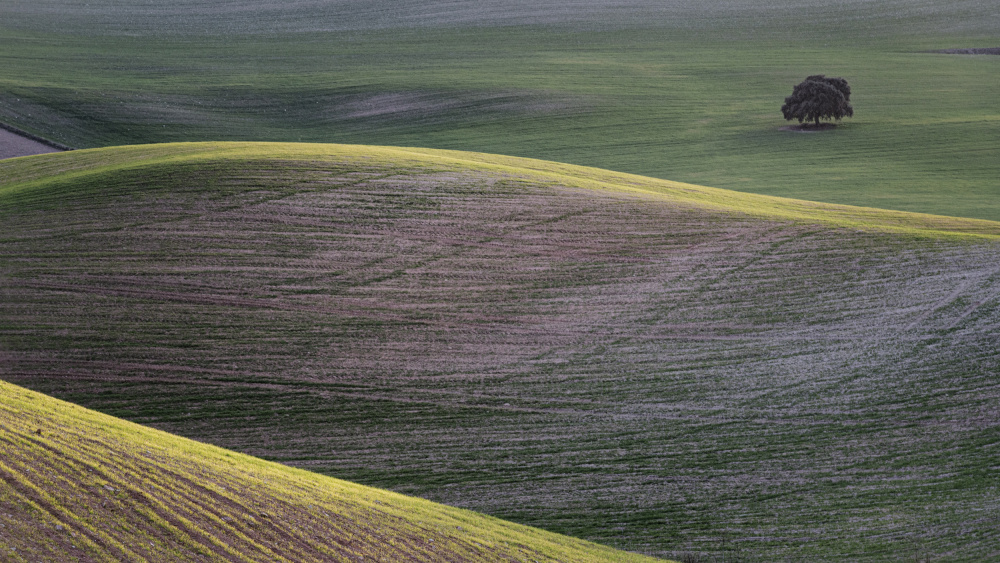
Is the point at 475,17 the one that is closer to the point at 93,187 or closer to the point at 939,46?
the point at 939,46

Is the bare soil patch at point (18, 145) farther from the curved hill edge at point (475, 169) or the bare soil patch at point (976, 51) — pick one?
the bare soil patch at point (976, 51)

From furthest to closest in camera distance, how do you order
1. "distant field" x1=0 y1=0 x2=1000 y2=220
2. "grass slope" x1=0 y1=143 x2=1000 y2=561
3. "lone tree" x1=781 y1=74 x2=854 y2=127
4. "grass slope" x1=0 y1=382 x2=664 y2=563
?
"lone tree" x1=781 y1=74 x2=854 y2=127, "distant field" x1=0 y1=0 x2=1000 y2=220, "grass slope" x1=0 y1=143 x2=1000 y2=561, "grass slope" x1=0 y1=382 x2=664 y2=563

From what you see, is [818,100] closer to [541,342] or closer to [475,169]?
[475,169]

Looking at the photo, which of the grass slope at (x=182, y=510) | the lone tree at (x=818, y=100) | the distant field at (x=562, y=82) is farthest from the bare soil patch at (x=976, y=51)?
the grass slope at (x=182, y=510)

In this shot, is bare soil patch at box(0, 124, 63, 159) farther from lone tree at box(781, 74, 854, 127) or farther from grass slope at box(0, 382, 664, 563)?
lone tree at box(781, 74, 854, 127)

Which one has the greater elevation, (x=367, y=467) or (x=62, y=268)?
(x=62, y=268)

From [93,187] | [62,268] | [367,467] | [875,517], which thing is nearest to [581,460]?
[367,467]

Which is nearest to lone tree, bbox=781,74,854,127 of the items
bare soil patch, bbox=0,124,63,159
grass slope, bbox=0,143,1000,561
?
grass slope, bbox=0,143,1000,561
